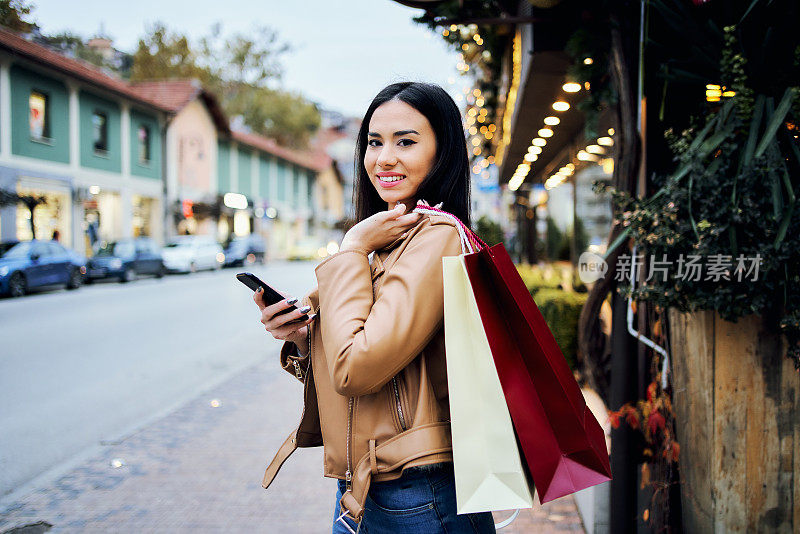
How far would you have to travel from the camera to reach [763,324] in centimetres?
221

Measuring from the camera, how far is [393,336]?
4.07 feet

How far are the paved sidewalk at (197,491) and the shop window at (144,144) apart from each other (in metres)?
24.8

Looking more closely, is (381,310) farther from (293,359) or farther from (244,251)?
(244,251)

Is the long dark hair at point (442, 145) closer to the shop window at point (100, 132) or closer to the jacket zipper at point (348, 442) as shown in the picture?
the jacket zipper at point (348, 442)

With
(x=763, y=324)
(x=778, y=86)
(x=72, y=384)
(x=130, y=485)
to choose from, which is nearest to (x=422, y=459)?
(x=763, y=324)

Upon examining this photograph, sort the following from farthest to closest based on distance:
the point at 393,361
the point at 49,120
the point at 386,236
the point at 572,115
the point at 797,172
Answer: the point at 49,120 < the point at 572,115 < the point at 797,172 < the point at 386,236 < the point at 393,361

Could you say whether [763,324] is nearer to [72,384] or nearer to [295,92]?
[72,384]

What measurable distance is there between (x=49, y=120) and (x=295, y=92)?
27.4 metres

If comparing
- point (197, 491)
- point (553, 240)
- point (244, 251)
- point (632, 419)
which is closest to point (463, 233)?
point (632, 419)

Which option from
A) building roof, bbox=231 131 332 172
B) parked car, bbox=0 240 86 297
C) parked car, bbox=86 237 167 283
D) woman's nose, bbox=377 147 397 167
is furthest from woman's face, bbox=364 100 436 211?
building roof, bbox=231 131 332 172

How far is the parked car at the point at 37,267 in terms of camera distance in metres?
14.5

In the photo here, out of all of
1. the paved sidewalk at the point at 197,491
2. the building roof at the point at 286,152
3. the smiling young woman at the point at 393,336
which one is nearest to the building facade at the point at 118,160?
the building roof at the point at 286,152

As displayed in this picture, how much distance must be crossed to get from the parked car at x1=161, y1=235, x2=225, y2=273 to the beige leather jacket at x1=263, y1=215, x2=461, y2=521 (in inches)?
990

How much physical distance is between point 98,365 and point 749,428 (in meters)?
7.34
